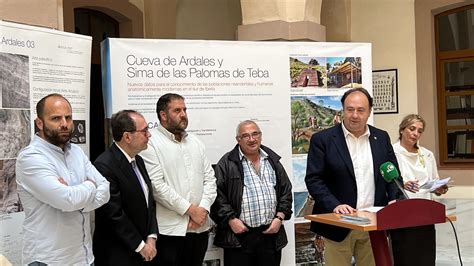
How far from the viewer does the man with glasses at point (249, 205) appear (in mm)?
4121

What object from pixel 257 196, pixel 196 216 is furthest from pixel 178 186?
pixel 257 196

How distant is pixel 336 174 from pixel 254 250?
976 millimetres

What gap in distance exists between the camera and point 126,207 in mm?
3457

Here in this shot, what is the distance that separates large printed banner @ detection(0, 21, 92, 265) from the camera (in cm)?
351

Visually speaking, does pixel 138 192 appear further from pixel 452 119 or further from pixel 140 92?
pixel 452 119

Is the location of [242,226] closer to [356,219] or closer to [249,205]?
[249,205]

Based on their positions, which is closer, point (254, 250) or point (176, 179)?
point (176, 179)

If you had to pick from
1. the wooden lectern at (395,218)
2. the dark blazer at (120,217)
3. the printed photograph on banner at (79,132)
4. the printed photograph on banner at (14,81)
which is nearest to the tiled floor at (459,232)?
the wooden lectern at (395,218)

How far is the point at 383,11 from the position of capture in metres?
7.32

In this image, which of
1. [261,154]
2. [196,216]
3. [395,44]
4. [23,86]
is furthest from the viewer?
[395,44]

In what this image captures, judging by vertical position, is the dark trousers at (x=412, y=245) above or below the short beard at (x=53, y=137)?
below

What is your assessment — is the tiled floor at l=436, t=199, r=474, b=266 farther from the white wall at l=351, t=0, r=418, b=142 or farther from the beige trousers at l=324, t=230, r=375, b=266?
the beige trousers at l=324, t=230, r=375, b=266

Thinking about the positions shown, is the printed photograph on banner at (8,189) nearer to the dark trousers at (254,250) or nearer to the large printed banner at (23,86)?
the large printed banner at (23,86)

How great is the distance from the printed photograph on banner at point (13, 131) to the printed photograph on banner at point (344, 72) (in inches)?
102
